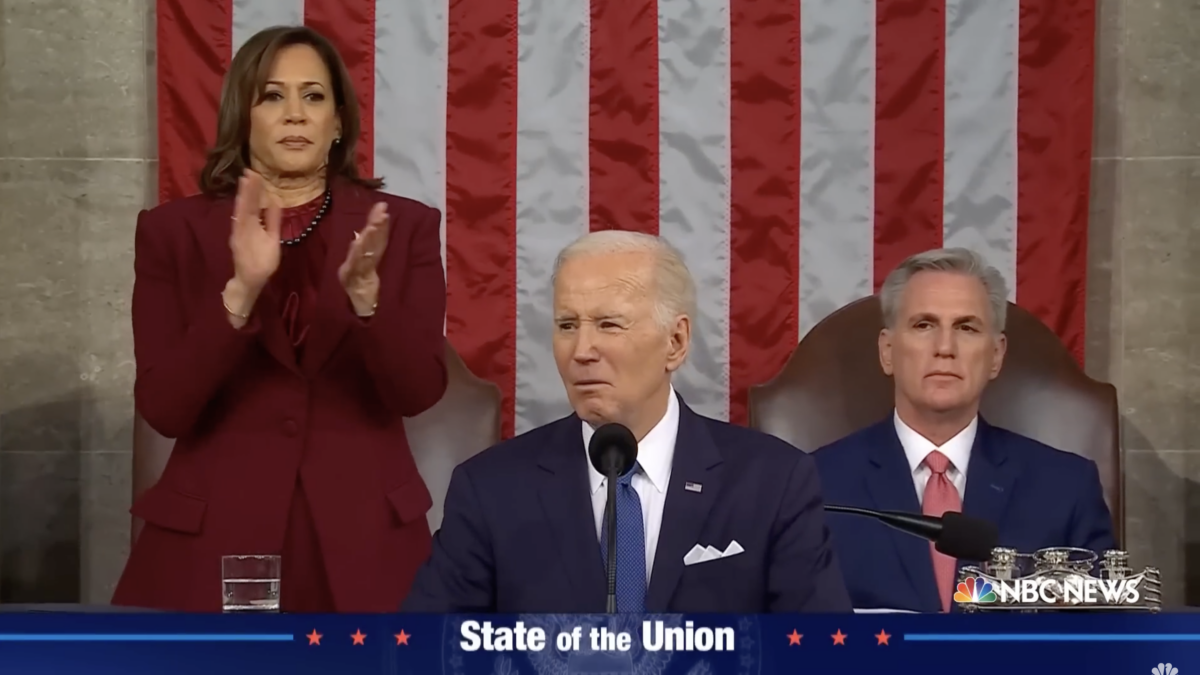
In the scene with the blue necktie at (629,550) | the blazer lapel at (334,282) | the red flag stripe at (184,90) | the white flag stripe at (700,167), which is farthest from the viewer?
the white flag stripe at (700,167)

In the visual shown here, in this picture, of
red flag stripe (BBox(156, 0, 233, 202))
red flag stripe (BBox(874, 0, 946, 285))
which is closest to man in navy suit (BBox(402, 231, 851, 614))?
red flag stripe (BBox(874, 0, 946, 285))

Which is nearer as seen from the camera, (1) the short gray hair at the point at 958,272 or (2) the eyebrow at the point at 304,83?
(2) the eyebrow at the point at 304,83

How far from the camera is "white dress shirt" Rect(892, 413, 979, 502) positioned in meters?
2.88

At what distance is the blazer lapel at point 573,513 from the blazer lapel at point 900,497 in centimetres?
74

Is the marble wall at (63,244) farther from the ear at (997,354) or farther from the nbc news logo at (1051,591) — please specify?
the nbc news logo at (1051,591)

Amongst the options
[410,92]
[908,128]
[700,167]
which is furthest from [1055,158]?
[410,92]

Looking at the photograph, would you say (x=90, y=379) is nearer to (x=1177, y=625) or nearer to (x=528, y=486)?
(x=528, y=486)

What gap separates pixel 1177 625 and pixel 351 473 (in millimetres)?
1511

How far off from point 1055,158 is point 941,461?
4.26ft

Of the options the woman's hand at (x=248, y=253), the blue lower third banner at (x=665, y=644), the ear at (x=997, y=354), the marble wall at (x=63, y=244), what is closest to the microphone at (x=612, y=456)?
the blue lower third banner at (x=665, y=644)

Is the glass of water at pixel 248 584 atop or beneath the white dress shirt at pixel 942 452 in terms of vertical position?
beneath

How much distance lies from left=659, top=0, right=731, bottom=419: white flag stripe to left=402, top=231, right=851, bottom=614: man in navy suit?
1.52 m

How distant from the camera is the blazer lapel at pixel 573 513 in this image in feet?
7.07

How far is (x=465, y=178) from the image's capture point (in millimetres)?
3859
